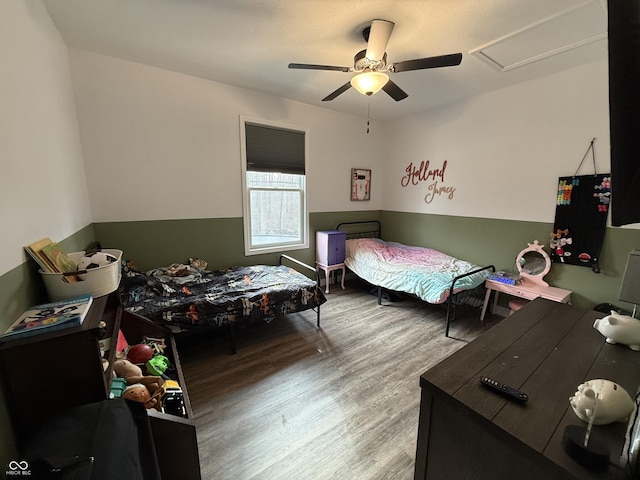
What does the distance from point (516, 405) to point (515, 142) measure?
3047 millimetres

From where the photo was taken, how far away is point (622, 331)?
111cm

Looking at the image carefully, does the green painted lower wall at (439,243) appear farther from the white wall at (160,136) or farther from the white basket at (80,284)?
the white basket at (80,284)

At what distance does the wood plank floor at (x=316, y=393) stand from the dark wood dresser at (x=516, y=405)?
24.6 inches

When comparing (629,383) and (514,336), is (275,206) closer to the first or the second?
(514,336)

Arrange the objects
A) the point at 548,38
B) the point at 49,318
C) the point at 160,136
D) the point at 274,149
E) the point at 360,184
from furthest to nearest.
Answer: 1. the point at 360,184
2. the point at 274,149
3. the point at 160,136
4. the point at 548,38
5. the point at 49,318

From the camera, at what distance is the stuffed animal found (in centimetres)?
118

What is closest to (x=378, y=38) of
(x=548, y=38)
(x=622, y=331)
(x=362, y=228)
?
(x=548, y=38)

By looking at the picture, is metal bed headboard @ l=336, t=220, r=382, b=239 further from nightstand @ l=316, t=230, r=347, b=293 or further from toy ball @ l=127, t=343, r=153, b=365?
toy ball @ l=127, t=343, r=153, b=365

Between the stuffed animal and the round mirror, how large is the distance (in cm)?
343

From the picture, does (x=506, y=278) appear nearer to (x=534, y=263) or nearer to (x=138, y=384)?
(x=534, y=263)

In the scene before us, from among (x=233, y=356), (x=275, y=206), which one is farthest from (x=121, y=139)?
(x=233, y=356)

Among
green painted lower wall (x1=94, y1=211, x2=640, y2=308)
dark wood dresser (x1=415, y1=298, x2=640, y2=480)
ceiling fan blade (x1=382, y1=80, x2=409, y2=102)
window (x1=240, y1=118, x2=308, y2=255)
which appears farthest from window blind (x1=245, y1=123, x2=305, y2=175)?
dark wood dresser (x1=415, y1=298, x2=640, y2=480)

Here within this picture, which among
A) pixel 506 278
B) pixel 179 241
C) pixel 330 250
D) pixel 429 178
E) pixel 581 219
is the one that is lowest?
pixel 506 278

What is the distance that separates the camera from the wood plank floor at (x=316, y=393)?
1411mm
